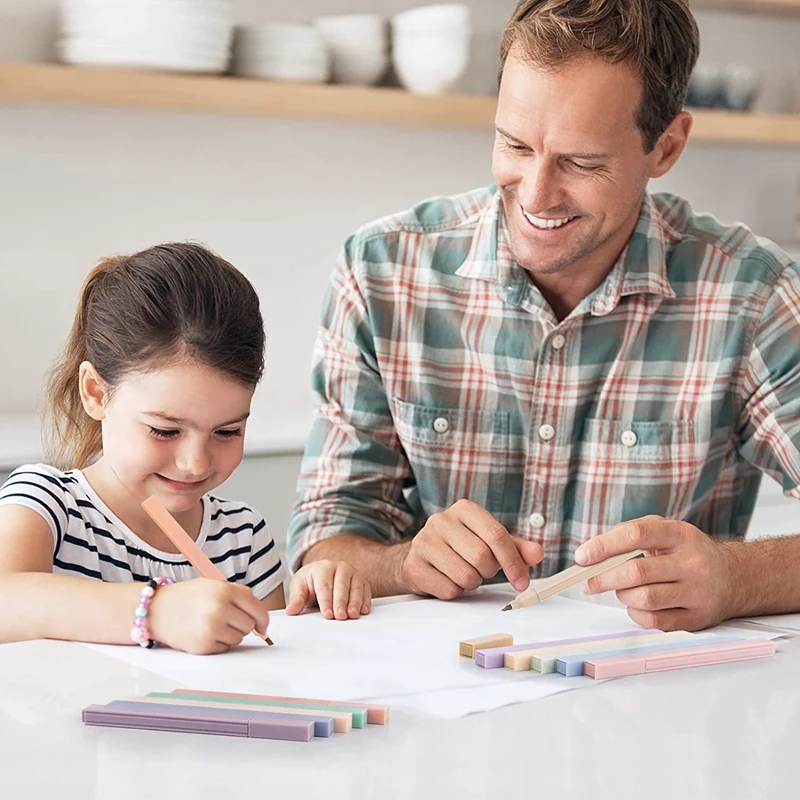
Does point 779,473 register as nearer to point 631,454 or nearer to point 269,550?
point 631,454

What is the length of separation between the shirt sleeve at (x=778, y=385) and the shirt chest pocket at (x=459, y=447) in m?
0.38

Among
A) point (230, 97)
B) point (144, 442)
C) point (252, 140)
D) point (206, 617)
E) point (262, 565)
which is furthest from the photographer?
point (252, 140)

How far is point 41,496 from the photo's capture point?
58.6 inches

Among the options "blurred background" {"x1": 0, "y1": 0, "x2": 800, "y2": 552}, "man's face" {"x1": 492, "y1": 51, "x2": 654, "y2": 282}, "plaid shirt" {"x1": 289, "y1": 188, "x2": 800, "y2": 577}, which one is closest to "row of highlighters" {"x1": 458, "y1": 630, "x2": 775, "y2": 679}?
"plaid shirt" {"x1": 289, "y1": 188, "x2": 800, "y2": 577}

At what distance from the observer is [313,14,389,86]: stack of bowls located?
304cm

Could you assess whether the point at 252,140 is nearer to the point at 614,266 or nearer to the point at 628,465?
the point at 614,266

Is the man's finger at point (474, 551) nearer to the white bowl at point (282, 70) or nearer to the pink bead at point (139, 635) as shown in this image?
the pink bead at point (139, 635)

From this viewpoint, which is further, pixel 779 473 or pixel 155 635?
pixel 779 473

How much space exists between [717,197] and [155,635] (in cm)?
310

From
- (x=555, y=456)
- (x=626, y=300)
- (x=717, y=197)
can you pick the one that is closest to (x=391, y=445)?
(x=555, y=456)

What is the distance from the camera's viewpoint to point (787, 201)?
4.07 metres

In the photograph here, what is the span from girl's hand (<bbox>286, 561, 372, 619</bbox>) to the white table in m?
0.31

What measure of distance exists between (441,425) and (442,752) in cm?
103

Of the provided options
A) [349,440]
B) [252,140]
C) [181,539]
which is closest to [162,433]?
[181,539]
